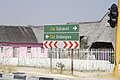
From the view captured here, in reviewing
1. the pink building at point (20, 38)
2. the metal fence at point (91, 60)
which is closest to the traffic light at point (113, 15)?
the metal fence at point (91, 60)

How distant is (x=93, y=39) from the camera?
124 ft

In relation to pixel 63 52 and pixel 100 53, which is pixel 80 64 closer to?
pixel 100 53

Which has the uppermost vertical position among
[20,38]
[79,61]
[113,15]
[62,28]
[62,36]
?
[20,38]

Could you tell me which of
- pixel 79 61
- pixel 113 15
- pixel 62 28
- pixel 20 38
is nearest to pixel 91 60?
pixel 79 61

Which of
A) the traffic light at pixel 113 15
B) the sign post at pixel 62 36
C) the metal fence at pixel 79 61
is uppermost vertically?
the traffic light at pixel 113 15

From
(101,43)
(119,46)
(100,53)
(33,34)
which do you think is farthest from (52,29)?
(33,34)

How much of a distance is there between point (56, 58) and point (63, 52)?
36.0 inches

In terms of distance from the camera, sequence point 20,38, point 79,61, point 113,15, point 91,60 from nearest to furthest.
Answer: point 113,15 → point 91,60 → point 79,61 → point 20,38

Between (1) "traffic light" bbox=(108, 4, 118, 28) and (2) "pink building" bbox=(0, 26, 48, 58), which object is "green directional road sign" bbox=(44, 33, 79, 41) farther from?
(2) "pink building" bbox=(0, 26, 48, 58)

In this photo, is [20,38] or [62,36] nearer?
[62,36]

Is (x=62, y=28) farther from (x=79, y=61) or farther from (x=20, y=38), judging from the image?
(x=20, y=38)

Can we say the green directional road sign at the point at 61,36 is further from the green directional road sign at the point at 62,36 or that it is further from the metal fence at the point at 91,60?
the metal fence at the point at 91,60

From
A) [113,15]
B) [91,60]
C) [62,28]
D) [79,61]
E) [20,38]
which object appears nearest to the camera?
[113,15]

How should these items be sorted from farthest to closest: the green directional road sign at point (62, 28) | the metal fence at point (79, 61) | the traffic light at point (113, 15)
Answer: the metal fence at point (79, 61)
the green directional road sign at point (62, 28)
the traffic light at point (113, 15)
